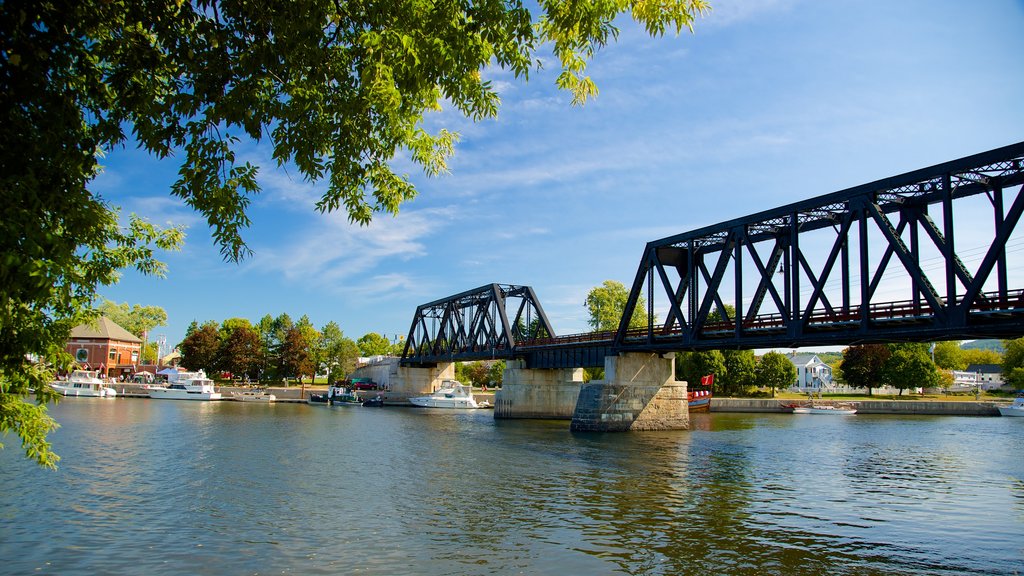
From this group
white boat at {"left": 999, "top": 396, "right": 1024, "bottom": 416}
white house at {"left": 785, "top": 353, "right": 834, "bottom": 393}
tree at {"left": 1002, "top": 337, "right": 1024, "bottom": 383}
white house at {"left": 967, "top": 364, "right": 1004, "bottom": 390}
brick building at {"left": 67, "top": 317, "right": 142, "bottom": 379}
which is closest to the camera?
white boat at {"left": 999, "top": 396, "right": 1024, "bottom": 416}

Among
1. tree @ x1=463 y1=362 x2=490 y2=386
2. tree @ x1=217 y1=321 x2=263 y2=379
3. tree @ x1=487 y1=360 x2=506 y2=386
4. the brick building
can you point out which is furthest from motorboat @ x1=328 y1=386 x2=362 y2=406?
the brick building

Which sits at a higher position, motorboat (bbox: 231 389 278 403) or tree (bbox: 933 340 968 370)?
tree (bbox: 933 340 968 370)

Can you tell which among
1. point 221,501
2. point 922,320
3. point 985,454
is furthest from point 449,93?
point 985,454

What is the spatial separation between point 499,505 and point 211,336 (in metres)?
120

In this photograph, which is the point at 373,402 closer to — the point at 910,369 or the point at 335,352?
the point at 335,352

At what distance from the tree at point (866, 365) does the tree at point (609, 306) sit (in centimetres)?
3900

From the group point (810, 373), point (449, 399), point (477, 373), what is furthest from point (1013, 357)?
point (449, 399)

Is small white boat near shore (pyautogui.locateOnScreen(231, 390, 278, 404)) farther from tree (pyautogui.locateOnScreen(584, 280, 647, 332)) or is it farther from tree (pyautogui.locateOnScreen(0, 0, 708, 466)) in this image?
tree (pyautogui.locateOnScreen(0, 0, 708, 466))

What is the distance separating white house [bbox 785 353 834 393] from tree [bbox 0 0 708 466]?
181 m

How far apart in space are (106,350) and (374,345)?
3141 inches

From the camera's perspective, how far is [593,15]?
847 cm

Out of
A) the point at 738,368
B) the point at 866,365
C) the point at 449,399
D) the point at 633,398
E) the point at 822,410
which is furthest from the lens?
the point at 866,365

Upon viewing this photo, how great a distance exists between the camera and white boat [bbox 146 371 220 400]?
98188mm

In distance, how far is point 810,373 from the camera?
179 metres
